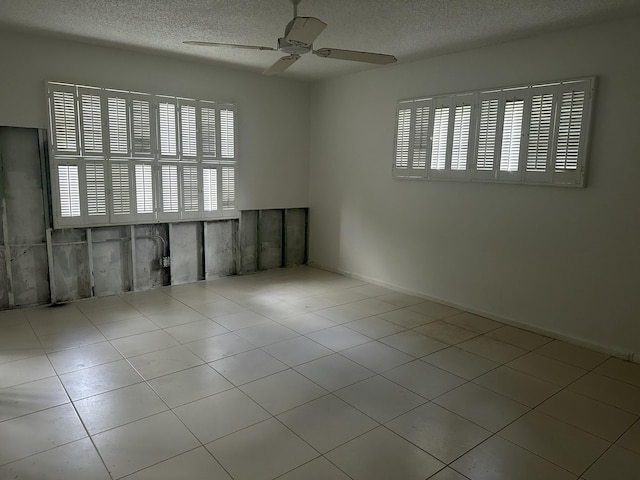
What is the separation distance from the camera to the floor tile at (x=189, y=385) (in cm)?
297

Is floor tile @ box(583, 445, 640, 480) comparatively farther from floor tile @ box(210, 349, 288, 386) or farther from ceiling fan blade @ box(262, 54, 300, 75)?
ceiling fan blade @ box(262, 54, 300, 75)

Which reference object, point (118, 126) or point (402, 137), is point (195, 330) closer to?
point (118, 126)

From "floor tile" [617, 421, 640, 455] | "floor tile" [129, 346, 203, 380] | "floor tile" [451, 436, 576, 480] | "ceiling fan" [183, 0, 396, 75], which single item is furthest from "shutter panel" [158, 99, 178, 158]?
"floor tile" [617, 421, 640, 455]

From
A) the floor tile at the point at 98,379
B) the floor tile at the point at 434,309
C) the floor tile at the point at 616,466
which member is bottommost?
the floor tile at the point at 616,466

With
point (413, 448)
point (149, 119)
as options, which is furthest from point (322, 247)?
point (413, 448)

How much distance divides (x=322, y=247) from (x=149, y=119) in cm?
306

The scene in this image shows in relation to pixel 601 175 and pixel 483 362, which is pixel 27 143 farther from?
pixel 601 175

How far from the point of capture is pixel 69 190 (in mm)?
4750

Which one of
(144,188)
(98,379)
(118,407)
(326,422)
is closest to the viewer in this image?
(326,422)

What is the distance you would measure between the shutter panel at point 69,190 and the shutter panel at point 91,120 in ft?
0.86

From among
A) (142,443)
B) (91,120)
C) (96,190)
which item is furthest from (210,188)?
(142,443)

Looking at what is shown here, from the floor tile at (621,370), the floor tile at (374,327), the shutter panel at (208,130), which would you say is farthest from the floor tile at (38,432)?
the floor tile at (621,370)

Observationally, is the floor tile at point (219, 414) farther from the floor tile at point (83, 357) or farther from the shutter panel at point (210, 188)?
the shutter panel at point (210, 188)

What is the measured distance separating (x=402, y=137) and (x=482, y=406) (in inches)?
134
